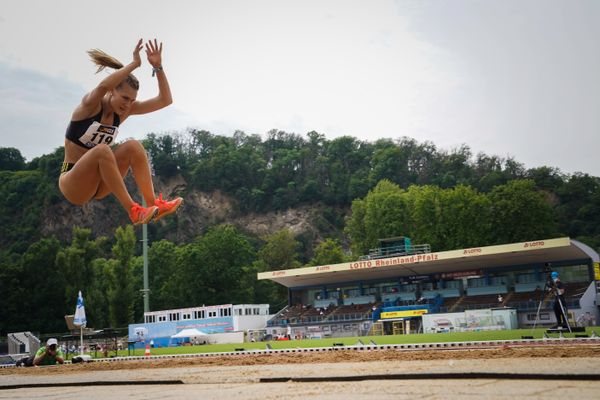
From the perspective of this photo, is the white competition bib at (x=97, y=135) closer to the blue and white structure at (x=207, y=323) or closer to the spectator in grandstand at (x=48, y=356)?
the spectator in grandstand at (x=48, y=356)

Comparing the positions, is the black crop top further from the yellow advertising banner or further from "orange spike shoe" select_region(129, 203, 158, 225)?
the yellow advertising banner

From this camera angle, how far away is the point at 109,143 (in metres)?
8.30

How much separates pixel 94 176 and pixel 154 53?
192 centimetres

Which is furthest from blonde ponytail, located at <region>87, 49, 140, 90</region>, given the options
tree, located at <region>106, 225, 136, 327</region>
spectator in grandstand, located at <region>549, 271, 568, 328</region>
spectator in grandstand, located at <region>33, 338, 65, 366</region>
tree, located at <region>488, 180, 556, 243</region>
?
tree, located at <region>488, 180, 556, 243</region>

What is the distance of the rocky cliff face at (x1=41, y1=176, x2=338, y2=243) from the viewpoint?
361 feet

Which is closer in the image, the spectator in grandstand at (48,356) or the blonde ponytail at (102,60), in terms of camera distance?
the blonde ponytail at (102,60)

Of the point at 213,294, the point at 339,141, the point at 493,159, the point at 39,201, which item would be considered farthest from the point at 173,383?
the point at 339,141

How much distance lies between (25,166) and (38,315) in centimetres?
6736

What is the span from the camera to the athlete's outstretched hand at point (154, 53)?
8195 millimetres

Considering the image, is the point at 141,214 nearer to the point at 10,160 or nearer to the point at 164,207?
the point at 164,207

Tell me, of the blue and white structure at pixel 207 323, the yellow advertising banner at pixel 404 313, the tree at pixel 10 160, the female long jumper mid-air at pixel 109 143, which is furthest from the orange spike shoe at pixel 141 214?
the tree at pixel 10 160

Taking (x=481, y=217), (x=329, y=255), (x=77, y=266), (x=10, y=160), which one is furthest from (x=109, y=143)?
(x=10, y=160)

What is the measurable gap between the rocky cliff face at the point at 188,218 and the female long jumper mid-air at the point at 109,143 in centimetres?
10105

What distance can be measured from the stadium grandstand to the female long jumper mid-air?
94.1 ft
